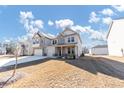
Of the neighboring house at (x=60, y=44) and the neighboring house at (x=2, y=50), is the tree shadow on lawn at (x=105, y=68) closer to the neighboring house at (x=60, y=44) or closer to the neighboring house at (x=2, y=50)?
the neighboring house at (x=60, y=44)

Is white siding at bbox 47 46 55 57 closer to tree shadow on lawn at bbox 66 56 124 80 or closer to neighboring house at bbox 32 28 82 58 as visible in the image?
neighboring house at bbox 32 28 82 58

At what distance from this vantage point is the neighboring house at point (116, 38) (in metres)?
6.15

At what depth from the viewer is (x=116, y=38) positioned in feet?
22.3

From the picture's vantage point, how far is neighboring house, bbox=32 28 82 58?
7500 millimetres

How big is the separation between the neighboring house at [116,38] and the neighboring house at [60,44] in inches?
46.0

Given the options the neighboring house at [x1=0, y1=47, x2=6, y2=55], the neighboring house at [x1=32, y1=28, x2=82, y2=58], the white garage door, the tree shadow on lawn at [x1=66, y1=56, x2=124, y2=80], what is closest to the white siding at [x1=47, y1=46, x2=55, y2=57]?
the neighboring house at [x1=32, y1=28, x2=82, y2=58]

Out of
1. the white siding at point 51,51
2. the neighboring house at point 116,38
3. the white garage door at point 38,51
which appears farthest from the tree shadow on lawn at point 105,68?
the white garage door at point 38,51

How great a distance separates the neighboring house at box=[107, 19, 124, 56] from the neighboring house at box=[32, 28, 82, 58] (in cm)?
117

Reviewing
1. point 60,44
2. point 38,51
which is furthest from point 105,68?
point 38,51

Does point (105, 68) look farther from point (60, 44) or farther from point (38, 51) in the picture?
point (38, 51)

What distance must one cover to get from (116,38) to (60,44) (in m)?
2.45

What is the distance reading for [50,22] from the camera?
5168mm
